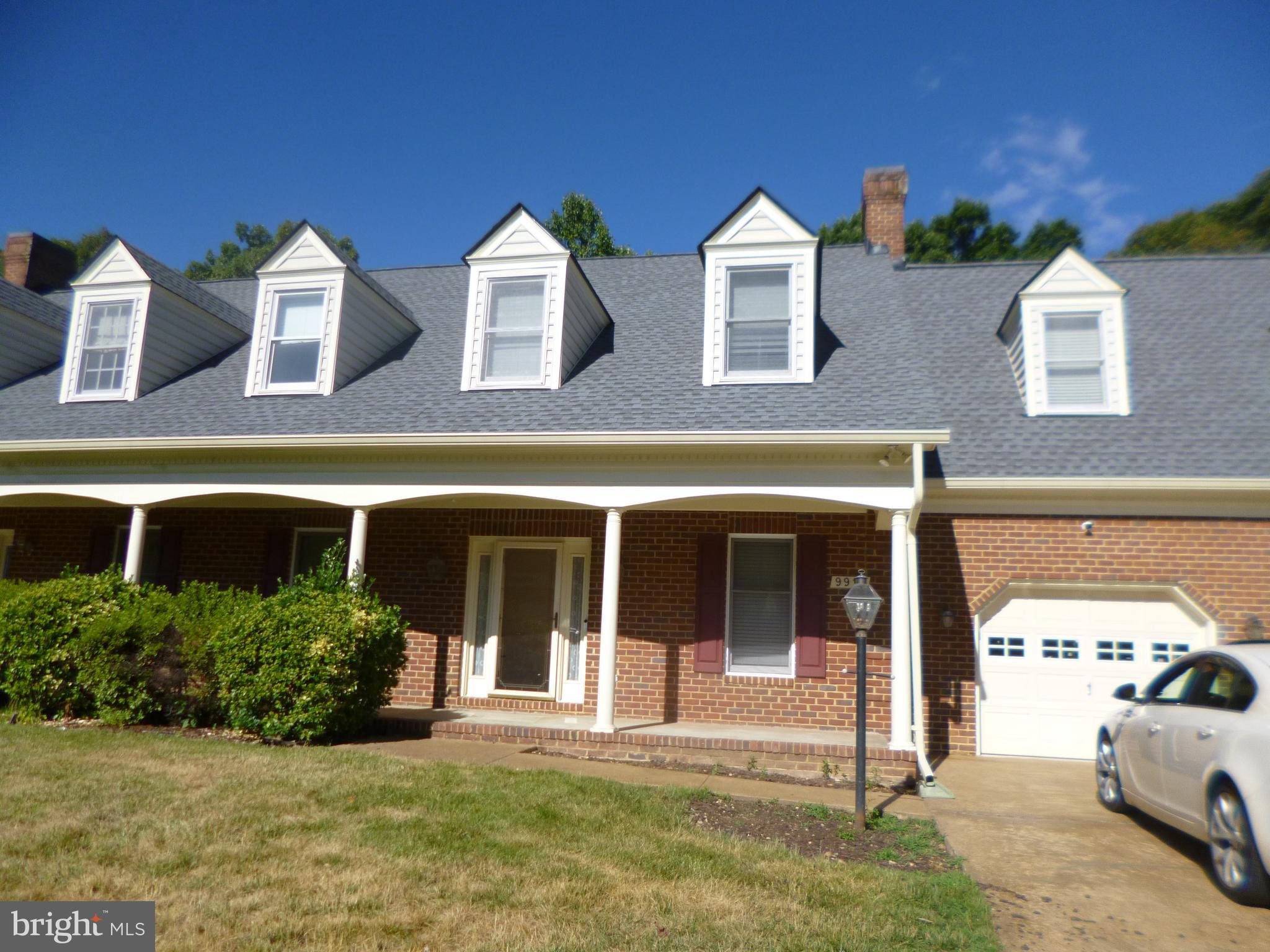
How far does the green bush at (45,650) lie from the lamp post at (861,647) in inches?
323

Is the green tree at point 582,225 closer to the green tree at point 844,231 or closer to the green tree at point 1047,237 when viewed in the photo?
the green tree at point 844,231

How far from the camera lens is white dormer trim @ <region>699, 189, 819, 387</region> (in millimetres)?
9945

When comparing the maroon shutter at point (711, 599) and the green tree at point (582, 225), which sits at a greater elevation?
the green tree at point (582, 225)

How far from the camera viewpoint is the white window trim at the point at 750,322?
9938 mm

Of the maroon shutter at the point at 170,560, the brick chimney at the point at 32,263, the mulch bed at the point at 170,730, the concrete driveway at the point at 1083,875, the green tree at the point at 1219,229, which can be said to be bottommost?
the concrete driveway at the point at 1083,875

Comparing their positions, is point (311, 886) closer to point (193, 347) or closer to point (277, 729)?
point (277, 729)

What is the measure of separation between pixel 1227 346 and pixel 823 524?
20.5 feet

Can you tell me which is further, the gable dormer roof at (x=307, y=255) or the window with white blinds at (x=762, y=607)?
the gable dormer roof at (x=307, y=255)

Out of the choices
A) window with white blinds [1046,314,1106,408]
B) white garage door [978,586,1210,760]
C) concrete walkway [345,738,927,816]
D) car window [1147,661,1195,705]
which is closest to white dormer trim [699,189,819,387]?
window with white blinds [1046,314,1106,408]

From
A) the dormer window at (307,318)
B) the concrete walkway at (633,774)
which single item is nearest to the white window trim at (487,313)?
the dormer window at (307,318)

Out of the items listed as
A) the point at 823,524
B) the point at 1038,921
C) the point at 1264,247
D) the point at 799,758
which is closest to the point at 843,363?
the point at 823,524

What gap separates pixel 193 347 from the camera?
12727mm

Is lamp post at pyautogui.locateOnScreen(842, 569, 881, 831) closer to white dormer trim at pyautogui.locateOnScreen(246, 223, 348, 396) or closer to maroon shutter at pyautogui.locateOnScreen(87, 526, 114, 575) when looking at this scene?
white dormer trim at pyautogui.locateOnScreen(246, 223, 348, 396)

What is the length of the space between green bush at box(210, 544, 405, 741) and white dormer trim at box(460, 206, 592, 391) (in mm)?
3526
